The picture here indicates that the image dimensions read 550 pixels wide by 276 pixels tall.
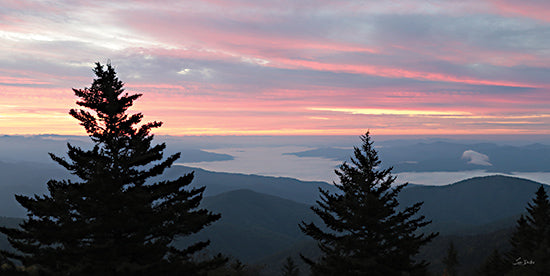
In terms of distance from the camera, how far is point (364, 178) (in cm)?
2027

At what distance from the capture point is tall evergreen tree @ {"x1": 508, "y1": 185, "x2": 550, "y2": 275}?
138 feet

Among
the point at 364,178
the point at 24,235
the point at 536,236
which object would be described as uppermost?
the point at 364,178

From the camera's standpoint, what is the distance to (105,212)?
55.9ft

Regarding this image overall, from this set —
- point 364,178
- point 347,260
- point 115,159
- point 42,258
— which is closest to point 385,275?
point 347,260

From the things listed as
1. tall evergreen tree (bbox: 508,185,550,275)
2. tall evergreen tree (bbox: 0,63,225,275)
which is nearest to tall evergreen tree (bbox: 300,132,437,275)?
tall evergreen tree (bbox: 0,63,225,275)

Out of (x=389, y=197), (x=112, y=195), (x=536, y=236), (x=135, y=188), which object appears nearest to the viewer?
(x=112, y=195)

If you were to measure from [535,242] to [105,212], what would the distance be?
63285 millimetres

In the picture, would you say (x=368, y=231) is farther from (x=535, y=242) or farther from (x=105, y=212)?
(x=535, y=242)

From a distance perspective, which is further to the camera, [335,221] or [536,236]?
[536,236]

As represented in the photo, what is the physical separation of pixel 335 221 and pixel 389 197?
300 cm

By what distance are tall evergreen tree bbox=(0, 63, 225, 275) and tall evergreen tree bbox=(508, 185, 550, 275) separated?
39.6 meters

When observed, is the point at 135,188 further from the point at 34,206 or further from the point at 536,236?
the point at 536,236

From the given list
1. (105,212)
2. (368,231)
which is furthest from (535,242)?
(105,212)

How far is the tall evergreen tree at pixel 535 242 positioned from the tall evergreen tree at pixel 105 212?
130ft
